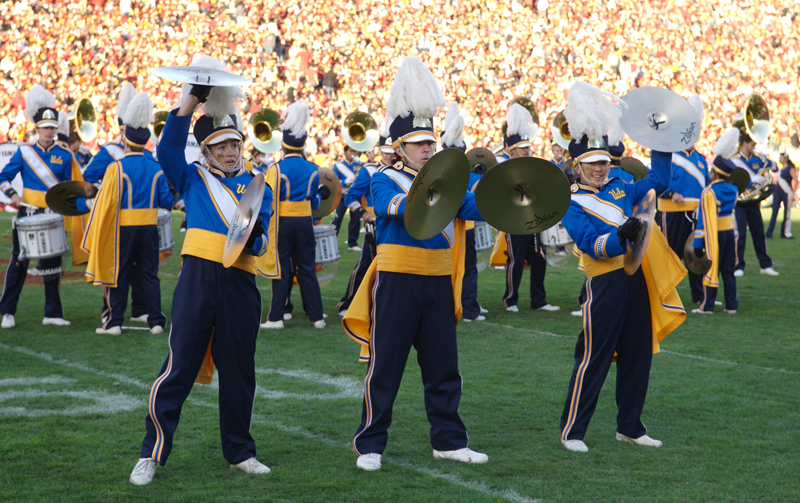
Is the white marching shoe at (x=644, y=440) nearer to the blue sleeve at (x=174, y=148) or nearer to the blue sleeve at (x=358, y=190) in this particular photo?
the blue sleeve at (x=174, y=148)

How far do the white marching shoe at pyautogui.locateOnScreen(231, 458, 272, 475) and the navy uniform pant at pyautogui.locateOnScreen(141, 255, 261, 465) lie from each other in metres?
0.03

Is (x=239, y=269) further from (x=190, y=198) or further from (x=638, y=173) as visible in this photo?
(x=638, y=173)

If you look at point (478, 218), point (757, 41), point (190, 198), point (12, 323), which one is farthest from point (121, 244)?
point (757, 41)

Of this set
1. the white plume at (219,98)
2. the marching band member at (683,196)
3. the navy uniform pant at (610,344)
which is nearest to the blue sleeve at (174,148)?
the white plume at (219,98)

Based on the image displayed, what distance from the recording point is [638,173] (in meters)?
9.83

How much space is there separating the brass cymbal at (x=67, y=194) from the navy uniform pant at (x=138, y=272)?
0.44 meters

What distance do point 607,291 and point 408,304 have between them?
100 cm

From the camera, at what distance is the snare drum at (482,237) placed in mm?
8967

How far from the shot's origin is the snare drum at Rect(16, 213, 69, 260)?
7.42 m

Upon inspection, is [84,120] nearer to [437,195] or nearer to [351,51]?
[437,195]

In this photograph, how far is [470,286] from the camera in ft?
27.8

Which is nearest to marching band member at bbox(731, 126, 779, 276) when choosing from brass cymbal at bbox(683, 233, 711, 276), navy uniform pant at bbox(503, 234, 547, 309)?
brass cymbal at bbox(683, 233, 711, 276)

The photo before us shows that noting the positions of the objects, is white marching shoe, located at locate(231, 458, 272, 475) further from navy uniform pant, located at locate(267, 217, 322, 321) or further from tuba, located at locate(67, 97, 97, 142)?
tuba, located at locate(67, 97, 97, 142)

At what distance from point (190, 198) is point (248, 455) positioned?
1.20m
